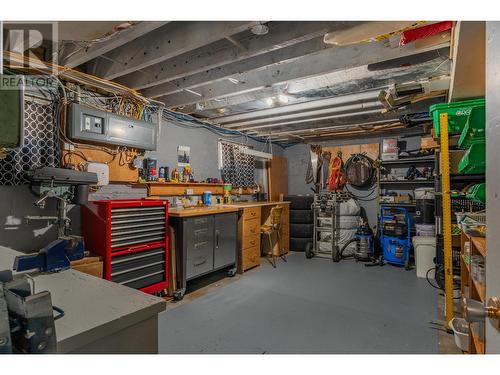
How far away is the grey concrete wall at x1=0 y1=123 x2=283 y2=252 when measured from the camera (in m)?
2.47

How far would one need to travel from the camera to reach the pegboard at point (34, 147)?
2.46 m

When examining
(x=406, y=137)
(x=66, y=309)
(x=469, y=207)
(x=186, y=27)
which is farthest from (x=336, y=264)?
(x=66, y=309)

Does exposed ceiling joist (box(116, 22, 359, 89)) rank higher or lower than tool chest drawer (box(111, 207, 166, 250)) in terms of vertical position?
higher

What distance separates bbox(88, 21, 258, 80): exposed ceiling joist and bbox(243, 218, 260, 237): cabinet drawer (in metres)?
2.57

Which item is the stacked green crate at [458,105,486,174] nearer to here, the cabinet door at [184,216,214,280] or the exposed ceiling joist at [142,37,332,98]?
the exposed ceiling joist at [142,37,332,98]

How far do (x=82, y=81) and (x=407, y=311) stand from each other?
13.0ft

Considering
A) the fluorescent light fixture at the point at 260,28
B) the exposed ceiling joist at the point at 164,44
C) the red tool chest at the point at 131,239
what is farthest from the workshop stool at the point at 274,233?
the fluorescent light fixture at the point at 260,28

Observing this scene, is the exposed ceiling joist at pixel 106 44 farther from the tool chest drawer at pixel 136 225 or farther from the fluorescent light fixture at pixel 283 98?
the fluorescent light fixture at pixel 283 98

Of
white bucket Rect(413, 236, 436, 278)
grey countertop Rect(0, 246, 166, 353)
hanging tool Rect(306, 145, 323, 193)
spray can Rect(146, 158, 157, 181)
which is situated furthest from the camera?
hanging tool Rect(306, 145, 323, 193)

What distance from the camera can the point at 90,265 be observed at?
2.51 meters

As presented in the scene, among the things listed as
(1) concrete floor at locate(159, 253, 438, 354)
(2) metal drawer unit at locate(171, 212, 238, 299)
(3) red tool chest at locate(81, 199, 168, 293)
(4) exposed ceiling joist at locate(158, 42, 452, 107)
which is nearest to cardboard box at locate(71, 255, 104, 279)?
(3) red tool chest at locate(81, 199, 168, 293)

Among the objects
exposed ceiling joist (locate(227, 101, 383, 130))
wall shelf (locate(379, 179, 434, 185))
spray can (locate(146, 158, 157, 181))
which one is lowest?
wall shelf (locate(379, 179, 434, 185))
